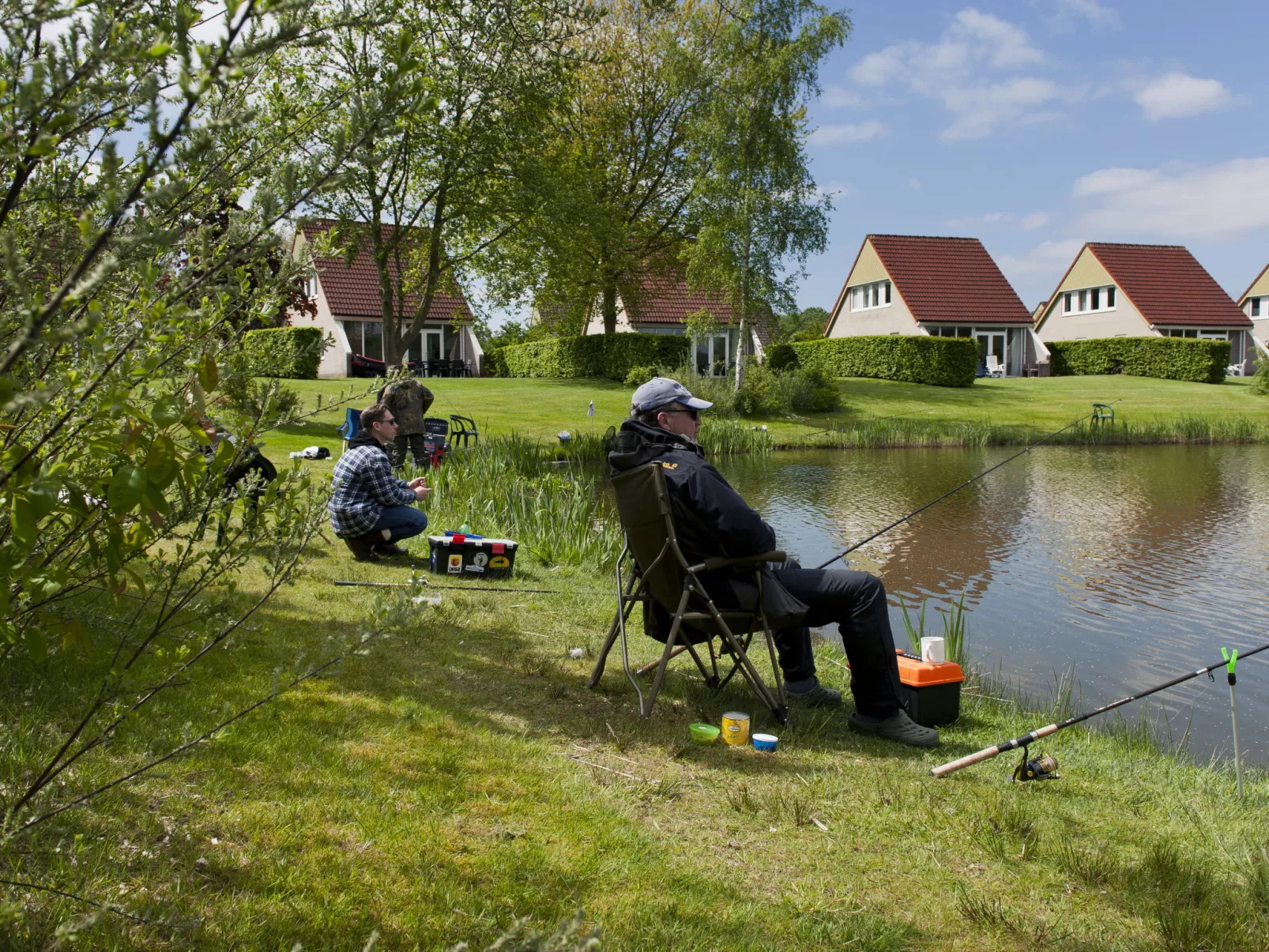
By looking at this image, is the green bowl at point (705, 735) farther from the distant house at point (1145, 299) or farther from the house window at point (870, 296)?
the distant house at point (1145, 299)

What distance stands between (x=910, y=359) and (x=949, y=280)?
456 inches

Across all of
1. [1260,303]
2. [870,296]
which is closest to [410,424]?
[870,296]

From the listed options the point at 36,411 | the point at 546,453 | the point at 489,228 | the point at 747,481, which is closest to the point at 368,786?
the point at 36,411

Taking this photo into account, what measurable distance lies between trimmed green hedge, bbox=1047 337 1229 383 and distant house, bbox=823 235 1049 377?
9.11ft

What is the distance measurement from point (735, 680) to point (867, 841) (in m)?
1.94

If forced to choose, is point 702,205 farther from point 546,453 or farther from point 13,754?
point 13,754

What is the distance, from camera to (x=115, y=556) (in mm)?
1572

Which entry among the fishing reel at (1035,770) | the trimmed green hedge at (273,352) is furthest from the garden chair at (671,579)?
the trimmed green hedge at (273,352)

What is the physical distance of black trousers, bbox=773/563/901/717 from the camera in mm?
4426

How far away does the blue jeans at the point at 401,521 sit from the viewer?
7.33 metres

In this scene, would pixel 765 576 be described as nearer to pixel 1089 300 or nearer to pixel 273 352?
pixel 273 352

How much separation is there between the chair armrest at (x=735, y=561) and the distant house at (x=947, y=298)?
41.0m

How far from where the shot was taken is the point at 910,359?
36406mm

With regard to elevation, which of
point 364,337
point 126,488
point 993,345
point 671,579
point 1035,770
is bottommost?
point 1035,770
